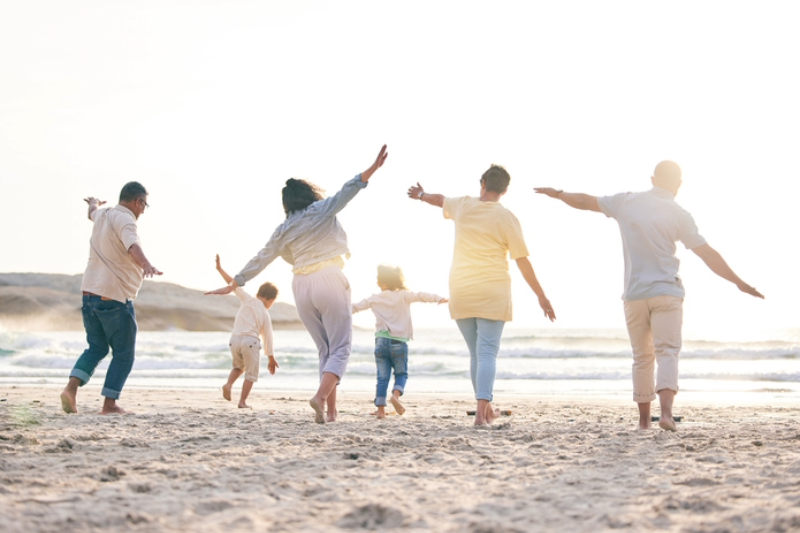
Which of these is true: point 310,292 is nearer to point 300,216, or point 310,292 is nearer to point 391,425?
point 300,216

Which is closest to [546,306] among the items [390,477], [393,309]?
[393,309]

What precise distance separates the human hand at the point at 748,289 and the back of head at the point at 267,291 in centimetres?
470

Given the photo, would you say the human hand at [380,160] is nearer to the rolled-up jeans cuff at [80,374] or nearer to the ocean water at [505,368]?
the rolled-up jeans cuff at [80,374]

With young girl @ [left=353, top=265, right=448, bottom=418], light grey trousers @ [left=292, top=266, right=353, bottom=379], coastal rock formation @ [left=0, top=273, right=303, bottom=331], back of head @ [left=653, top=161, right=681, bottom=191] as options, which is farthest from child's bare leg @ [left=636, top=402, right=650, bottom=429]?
coastal rock formation @ [left=0, top=273, right=303, bottom=331]

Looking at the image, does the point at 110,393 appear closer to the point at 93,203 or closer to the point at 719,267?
the point at 93,203

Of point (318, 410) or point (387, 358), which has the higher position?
point (387, 358)

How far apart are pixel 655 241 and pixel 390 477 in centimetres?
270

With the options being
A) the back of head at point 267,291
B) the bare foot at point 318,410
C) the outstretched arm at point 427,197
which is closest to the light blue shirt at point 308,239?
the outstretched arm at point 427,197

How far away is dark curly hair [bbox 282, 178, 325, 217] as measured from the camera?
5551 millimetres

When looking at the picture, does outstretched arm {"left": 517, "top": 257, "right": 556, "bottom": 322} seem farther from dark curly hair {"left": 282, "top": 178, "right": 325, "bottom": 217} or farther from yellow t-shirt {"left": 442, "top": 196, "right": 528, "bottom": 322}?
dark curly hair {"left": 282, "top": 178, "right": 325, "bottom": 217}

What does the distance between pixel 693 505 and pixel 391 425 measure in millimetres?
3021

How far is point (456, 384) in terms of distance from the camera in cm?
1427

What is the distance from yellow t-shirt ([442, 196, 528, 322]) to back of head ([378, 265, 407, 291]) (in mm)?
1686

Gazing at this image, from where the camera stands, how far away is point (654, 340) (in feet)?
16.6
